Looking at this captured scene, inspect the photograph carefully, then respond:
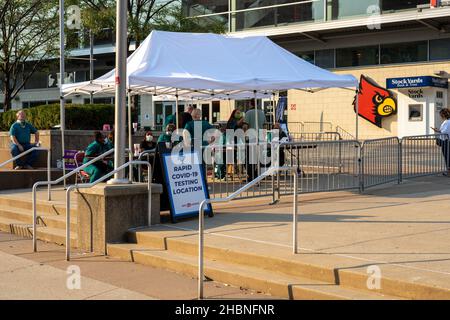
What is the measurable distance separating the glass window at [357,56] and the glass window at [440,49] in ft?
9.40

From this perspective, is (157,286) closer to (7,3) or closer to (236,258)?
(236,258)

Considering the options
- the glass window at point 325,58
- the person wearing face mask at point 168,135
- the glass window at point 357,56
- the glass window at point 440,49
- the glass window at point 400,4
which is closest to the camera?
the person wearing face mask at point 168,135

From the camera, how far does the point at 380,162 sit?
1339cm

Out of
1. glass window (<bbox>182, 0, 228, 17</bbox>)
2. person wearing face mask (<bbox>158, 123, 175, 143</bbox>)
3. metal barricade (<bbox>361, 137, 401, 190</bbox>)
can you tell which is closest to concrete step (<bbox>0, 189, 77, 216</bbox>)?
person wearing face mask (<bbox>158, 123, 175, 143</bbox>)

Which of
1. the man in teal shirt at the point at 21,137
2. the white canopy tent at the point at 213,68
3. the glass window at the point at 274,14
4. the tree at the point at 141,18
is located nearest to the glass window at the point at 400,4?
the glass window at the point at 274,14

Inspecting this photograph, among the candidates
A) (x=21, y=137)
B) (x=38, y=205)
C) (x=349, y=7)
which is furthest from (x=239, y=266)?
(x=349, y=7)

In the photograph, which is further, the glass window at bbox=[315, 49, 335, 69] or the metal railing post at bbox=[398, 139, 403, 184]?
the glass window at bbox=[315, 49, 335, 69]

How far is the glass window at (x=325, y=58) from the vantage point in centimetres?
3234

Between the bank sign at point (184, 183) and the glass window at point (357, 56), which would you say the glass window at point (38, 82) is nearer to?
the glass window at point (357, 56)

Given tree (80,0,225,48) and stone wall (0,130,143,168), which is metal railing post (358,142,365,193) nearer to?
stone wall (0,130,143,168)

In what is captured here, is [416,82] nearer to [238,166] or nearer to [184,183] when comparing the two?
[238,166]
